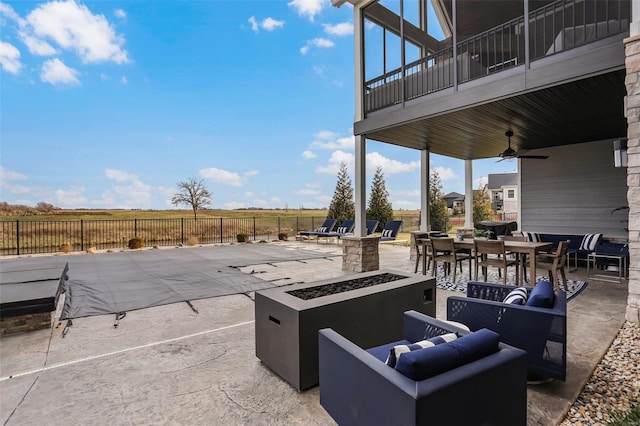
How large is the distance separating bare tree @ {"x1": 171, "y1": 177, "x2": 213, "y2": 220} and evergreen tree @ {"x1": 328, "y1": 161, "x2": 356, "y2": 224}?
688cm

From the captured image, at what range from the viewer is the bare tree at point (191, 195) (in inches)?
650

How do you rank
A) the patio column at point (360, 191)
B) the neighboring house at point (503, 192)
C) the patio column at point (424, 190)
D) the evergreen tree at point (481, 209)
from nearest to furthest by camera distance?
the patio column at point (360, 191)
the patio column at point (424, 190)
the evergreen tree at point (481, 209)
the neighboring house at point (503, 192)

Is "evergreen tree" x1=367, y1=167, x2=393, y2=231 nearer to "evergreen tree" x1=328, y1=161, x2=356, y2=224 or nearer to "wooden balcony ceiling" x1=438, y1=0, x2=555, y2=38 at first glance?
"evergreen tree" x1=328, y1=161, x2=356, y2=224

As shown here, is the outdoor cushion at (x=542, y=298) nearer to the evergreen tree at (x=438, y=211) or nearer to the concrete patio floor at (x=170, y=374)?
the concrete patio floor at (x=170, y=374)

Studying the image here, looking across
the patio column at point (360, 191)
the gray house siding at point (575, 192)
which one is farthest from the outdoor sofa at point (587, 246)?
the patio column at point (360, 191)

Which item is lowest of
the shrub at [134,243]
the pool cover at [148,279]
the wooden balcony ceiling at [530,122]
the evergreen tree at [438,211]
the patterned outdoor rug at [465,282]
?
the patterned outdoor rug at [465,282]

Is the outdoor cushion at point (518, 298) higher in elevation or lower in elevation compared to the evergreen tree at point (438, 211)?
lower

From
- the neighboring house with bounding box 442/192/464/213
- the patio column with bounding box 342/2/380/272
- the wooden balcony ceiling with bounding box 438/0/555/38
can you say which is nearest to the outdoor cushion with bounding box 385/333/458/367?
the patio column with bounding box 342/2/380/272

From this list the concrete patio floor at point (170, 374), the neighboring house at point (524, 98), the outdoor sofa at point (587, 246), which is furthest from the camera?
the outdoor sofa at point (587, 246)

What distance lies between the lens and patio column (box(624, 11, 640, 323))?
3.17m

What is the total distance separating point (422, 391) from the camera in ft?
3.98

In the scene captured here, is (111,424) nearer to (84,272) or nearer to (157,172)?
(84,272)

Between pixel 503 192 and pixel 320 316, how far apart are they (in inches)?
1155

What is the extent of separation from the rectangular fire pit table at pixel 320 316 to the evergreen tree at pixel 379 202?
42.8 feet
